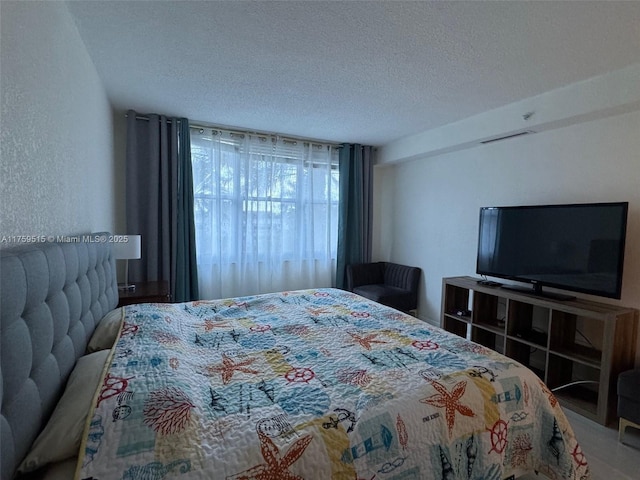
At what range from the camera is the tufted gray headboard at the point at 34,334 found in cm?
84

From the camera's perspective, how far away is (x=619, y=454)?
6.34ft

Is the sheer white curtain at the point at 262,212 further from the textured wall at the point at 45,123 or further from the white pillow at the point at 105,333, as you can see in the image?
the white pillow at the point at 105,333

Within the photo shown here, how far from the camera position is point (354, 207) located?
15.2 ft

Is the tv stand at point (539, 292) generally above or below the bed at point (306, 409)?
above

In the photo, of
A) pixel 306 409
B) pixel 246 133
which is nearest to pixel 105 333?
pixel 306 409

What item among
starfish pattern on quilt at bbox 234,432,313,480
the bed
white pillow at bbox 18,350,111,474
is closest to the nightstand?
the bed

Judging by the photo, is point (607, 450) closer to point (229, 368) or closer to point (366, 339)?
point (366, 339)

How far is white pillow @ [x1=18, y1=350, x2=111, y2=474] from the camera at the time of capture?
35.3 inches

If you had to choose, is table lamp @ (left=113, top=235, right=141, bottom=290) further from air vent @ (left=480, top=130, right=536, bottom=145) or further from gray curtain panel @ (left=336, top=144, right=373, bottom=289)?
air vent @ (left=480, top=130, right=536, bottom=145)

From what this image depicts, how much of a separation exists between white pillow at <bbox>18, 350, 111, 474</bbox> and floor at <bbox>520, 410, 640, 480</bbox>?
212cm

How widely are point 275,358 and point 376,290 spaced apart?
2.82 m

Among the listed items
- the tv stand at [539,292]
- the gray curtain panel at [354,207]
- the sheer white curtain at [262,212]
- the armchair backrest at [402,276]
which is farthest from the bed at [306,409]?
the gray curtain panel at [354,207]

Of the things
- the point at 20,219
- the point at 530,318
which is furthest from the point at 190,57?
the point at 530,318

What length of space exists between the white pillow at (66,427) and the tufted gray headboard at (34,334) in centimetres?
3
